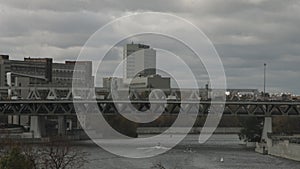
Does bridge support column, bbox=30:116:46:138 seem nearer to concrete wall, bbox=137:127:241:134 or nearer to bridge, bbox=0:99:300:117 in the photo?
bridge, bbox=0:99:300:117

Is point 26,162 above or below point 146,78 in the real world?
below

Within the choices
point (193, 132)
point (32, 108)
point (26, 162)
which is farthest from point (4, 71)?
point (26, 162)

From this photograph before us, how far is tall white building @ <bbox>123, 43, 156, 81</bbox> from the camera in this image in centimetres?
13175

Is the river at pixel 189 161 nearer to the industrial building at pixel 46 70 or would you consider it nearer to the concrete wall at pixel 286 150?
the concrete wall at pixel 286 150

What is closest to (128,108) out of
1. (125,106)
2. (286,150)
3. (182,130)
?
(125,106)

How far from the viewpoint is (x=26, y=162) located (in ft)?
85.0

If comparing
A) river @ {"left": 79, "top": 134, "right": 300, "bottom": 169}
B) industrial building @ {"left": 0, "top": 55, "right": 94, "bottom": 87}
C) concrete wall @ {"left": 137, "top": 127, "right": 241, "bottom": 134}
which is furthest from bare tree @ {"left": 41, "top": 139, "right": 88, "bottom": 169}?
industrial building @ {"left": 0, "top": 55, "right": 94, "bottom": 87}

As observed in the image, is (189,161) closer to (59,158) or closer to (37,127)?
(59,158)

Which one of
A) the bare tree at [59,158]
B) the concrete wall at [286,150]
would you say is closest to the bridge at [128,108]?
the concrete wall at [286,150]

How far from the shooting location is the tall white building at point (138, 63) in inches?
5187

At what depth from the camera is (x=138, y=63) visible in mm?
138875

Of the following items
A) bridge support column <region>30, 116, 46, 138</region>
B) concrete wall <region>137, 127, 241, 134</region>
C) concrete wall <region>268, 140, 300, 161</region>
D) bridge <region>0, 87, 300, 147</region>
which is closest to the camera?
concrete wall <region>268, 140, 300, 161</region>

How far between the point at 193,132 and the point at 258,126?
111 feet

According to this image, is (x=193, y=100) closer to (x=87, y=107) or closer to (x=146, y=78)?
(x=87, y=107)
